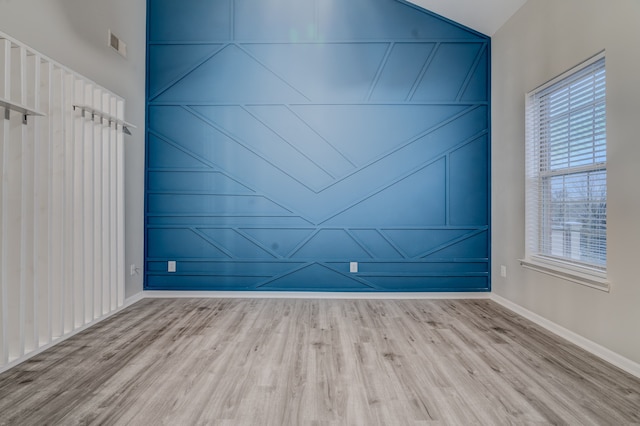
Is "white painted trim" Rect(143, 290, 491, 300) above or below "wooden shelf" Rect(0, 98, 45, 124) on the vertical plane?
below

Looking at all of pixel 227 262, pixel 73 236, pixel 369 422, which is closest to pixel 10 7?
pixel 73 236

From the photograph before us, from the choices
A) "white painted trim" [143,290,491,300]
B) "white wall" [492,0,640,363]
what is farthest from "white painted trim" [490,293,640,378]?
"white painted trim" [143,290,491,300]

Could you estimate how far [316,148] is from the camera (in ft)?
12.6

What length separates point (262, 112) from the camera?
3.84m

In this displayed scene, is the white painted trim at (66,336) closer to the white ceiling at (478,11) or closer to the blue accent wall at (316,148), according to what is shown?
the blue accent wall at (316,148)

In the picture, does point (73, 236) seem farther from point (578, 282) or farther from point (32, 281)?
point (578, 282)

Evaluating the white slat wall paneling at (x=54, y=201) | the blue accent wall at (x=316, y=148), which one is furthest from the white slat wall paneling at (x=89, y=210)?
the blue accent wall at (x=316, y=148)

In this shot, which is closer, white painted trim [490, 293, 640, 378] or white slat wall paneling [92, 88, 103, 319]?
white painted trim [490, 293, 640, 378]

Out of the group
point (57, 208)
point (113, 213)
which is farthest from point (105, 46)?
point (57, 208)

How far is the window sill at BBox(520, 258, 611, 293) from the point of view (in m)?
2.32

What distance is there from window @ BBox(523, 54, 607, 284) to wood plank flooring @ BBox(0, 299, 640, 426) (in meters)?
0.71

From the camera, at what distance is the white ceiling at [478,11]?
3396 millimetres

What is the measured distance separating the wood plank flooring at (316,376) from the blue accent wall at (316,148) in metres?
0.90

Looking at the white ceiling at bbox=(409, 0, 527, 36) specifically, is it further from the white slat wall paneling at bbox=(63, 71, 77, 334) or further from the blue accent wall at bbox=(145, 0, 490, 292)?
the white slat wall paneling at bbox=(63, 71, 77, 334)
